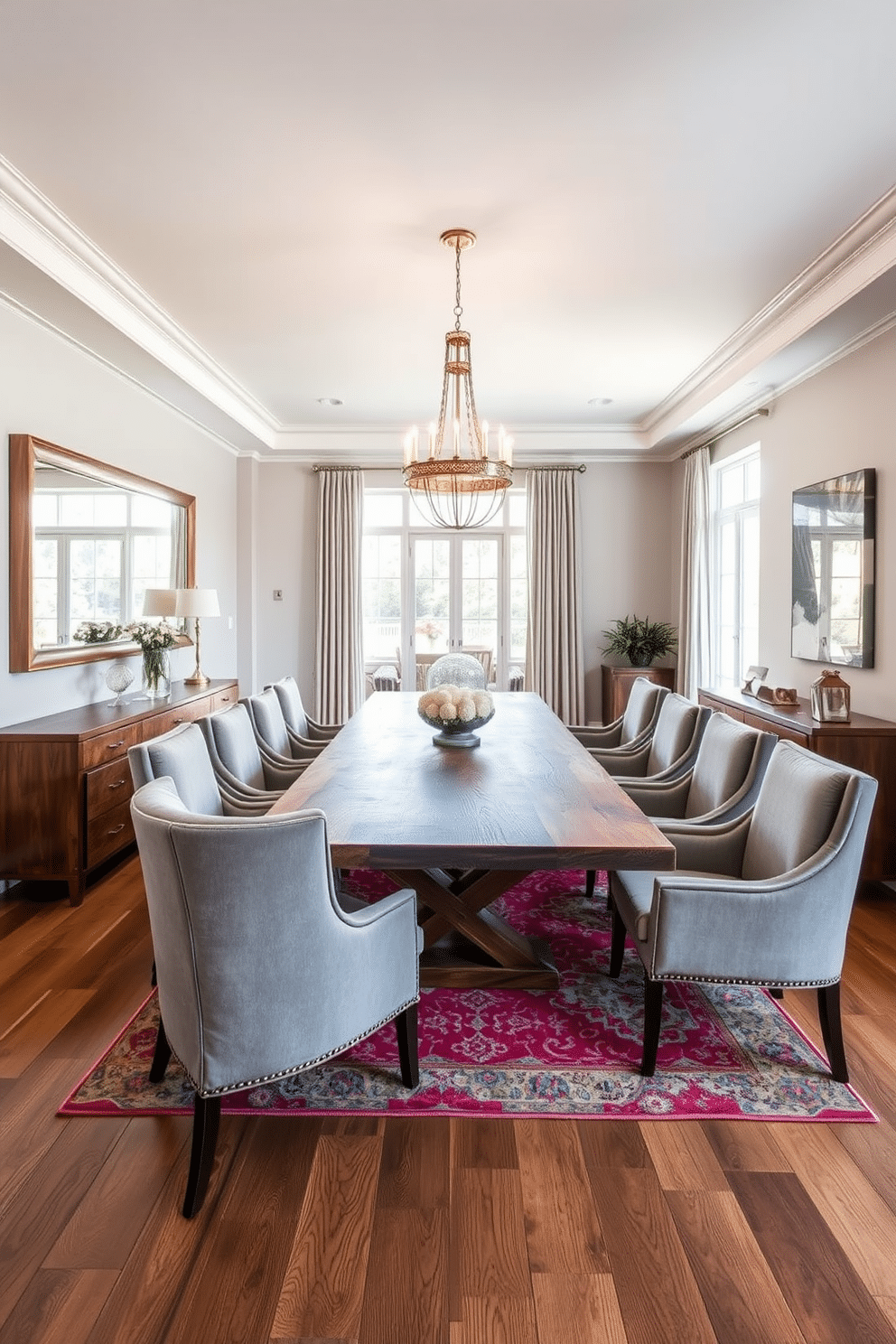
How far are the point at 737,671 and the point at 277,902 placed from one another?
5.08 meters

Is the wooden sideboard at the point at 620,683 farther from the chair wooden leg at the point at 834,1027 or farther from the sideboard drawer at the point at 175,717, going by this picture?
the chair wooden leg at the point at 834,1027

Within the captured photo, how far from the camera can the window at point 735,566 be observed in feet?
18.8

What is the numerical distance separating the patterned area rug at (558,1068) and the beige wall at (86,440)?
1926 millimetres

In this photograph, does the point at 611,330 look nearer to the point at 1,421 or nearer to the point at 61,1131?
the point at 1,421

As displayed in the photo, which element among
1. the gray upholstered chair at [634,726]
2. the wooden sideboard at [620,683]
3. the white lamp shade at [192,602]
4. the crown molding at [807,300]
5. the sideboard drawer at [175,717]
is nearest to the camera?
the crown molding at [807,300]

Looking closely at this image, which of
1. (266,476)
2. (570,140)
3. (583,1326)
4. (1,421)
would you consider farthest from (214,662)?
(583,1326)

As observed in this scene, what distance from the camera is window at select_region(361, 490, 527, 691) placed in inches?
293

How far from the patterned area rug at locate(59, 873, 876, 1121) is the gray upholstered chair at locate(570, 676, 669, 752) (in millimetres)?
1444

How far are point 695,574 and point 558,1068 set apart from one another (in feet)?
16.0

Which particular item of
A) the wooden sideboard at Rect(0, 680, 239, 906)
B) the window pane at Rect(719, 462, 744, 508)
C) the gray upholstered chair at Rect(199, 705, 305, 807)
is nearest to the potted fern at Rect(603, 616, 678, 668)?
the window pane at Rect(719, 462, 744, 508)

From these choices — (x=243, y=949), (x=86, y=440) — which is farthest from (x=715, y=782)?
(x=86, y=440)

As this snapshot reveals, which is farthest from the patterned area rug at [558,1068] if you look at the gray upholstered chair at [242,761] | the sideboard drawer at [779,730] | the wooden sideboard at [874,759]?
the sideboard drawer at [779,730]

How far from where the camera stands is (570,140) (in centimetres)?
266

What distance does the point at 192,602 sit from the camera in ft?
16.6
